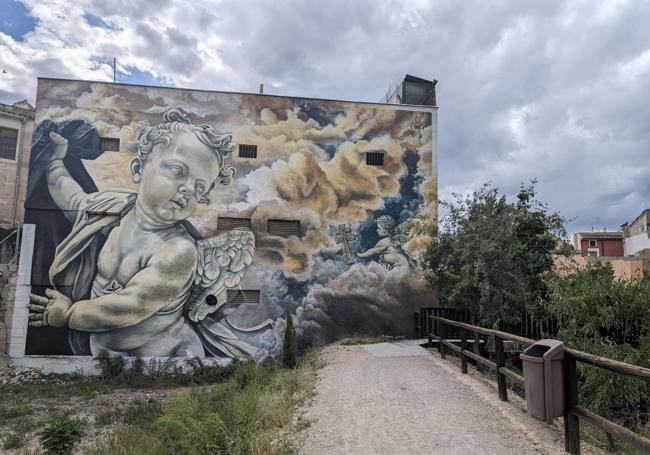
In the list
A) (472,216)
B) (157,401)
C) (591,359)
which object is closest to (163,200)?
(157,401)

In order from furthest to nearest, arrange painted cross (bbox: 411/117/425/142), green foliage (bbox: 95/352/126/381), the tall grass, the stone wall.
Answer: painted cross (bbox: 411/117/425/142)
the stone wall
green foliage (bbox: 95/352/126/381)
the tall grass

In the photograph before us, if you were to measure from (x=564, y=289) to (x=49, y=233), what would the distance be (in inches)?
604

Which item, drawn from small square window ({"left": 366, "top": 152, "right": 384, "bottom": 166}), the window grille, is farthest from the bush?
small square window ({"left": 366, "top": 152, "right": 384, "bottom": 166})

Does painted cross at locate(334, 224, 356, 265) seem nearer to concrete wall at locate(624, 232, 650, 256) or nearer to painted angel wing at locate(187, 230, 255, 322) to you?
painted angel wing at locate(187, 230, 255, 322)

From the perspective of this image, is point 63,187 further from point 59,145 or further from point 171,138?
point 171,138

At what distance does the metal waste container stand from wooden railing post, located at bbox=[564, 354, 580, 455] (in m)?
0.06

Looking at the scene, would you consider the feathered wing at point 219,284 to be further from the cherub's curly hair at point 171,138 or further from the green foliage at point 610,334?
the green foliage at point 610,334

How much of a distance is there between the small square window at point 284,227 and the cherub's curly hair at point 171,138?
2.14 meters

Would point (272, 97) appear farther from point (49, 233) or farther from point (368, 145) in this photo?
point (49, 233)

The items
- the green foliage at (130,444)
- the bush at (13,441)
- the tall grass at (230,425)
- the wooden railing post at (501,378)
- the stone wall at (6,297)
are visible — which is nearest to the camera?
→ the tall grass at (230,425)

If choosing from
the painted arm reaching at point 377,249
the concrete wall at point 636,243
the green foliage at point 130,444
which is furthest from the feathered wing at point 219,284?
the concrete wall at point 636,243

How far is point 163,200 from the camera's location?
52.1 feet

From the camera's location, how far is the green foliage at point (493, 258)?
36.7 feet

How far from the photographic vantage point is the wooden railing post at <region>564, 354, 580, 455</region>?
4.96 meters
